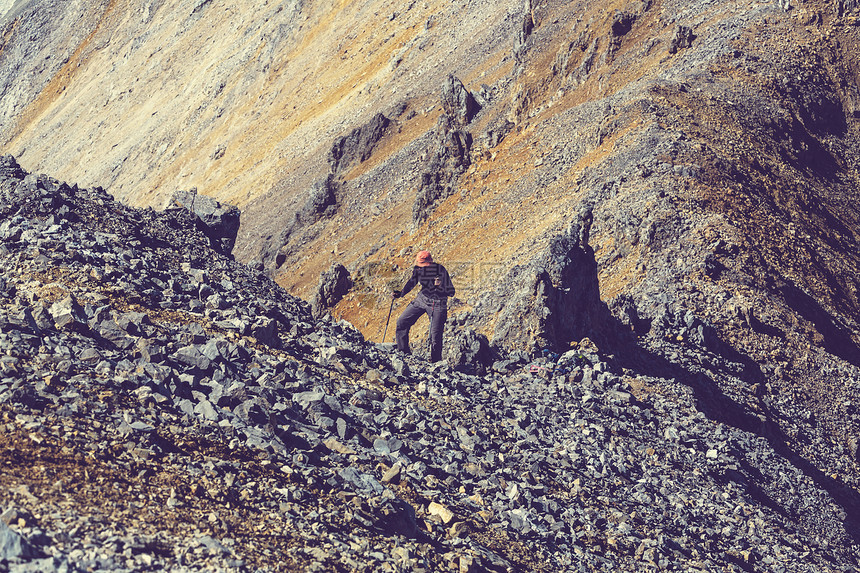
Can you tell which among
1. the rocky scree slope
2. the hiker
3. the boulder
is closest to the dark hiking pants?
the hiker

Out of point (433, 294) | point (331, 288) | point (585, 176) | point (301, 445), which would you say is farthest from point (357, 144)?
point (301, 445)

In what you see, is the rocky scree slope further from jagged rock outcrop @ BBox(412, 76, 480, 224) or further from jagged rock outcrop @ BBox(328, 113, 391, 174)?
jagged rock outcrop @ BBox(328, 113, 391, 174)

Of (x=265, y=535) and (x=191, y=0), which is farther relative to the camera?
(x=191, y=0)

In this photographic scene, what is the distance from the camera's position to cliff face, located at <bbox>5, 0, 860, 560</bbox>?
2061cm

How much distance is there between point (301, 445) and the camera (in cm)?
1098

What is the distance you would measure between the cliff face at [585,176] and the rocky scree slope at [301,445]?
282cm

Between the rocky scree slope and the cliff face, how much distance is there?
2.82 m

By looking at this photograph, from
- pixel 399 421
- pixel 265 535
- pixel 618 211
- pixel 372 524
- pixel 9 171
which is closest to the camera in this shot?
pixel 265 535

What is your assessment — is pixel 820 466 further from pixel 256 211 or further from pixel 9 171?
pixel 256 211

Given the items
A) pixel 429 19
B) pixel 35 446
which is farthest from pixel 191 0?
Result: pixel 35 446

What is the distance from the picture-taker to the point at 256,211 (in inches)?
1811

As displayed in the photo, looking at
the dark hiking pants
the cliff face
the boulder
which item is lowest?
the cliff face

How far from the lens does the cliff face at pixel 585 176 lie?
20609mm

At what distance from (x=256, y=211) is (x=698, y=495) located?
34.7 metres
